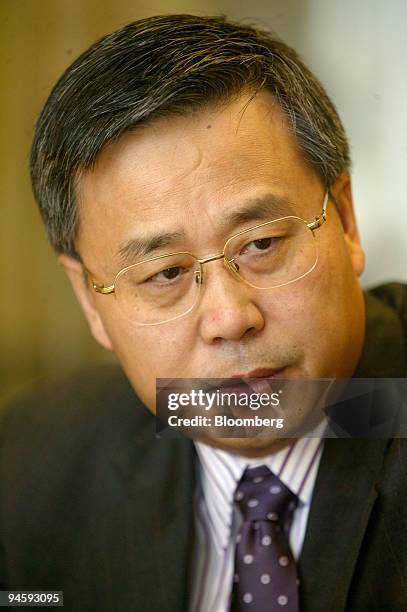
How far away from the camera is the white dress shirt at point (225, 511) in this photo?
991 millimetres

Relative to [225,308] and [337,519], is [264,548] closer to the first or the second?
[337,519]

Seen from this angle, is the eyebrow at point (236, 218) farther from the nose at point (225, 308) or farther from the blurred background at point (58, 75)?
the blurred background at point (58, 75)

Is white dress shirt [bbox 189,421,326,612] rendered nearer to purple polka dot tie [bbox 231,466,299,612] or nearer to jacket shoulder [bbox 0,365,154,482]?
purple polka dot tie [bbox 231,466,299,612]

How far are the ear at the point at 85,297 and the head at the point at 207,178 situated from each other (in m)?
0.07

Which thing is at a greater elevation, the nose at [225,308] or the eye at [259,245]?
the eye at [259,245]

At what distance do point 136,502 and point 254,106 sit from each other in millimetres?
588

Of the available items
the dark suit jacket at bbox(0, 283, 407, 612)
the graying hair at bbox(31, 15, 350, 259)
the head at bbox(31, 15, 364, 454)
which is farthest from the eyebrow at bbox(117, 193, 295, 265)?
the dark suit jacket at bbox(0, 283, 407, 612)

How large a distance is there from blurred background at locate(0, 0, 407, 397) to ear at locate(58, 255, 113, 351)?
0.43 ft

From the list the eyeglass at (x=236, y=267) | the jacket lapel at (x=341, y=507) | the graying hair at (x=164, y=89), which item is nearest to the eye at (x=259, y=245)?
the eyeglass at (x=236, y=267)

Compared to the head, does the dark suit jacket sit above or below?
below

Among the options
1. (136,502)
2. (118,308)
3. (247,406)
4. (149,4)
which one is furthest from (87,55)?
(136,502)

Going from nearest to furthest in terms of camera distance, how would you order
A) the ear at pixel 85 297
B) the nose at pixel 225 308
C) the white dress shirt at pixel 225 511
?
the nose at pixel 225 308 → the white dress shirt at pixel 225 511 → the ear at pixel 85 297

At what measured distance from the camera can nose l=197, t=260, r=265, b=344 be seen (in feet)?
2.88

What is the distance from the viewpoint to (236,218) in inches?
35.6
